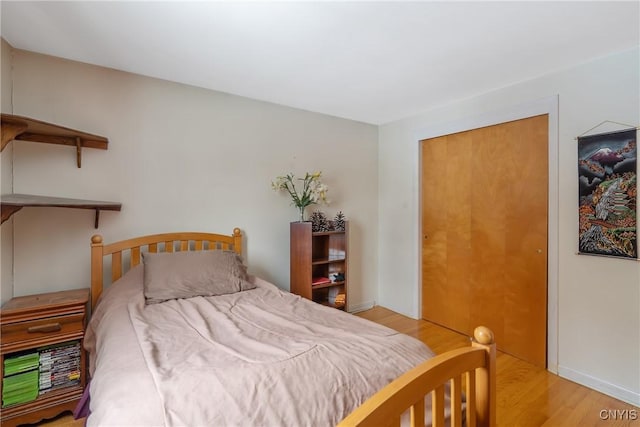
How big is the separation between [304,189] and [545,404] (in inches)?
105

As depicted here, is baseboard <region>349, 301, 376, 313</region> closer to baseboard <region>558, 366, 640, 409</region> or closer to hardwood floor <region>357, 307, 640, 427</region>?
hardwood floor <region>357, 307, 640, 427</region>

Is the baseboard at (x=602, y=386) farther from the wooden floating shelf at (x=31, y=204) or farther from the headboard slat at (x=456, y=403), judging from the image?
the wooden floating shelf at (x=31, y=204)

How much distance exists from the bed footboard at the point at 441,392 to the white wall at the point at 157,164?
7.60 ft

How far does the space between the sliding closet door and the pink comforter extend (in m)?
1.77

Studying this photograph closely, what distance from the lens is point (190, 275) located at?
7.19 feet

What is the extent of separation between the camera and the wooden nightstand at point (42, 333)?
5.65ft

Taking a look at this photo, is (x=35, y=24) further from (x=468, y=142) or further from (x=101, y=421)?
(x=468, y=142)

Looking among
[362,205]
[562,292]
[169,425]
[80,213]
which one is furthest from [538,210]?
[80,213]

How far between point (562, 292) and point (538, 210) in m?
0.67

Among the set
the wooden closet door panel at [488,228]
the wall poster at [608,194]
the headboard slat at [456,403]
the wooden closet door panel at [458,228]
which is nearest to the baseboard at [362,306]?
the wooden closet door panel at [458,228]

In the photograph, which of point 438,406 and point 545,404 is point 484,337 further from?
point 545,404

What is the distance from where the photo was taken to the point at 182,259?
7.40 feet

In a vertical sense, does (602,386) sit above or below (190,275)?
below

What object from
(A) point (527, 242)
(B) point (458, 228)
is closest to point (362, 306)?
(B) point (458, 228)
